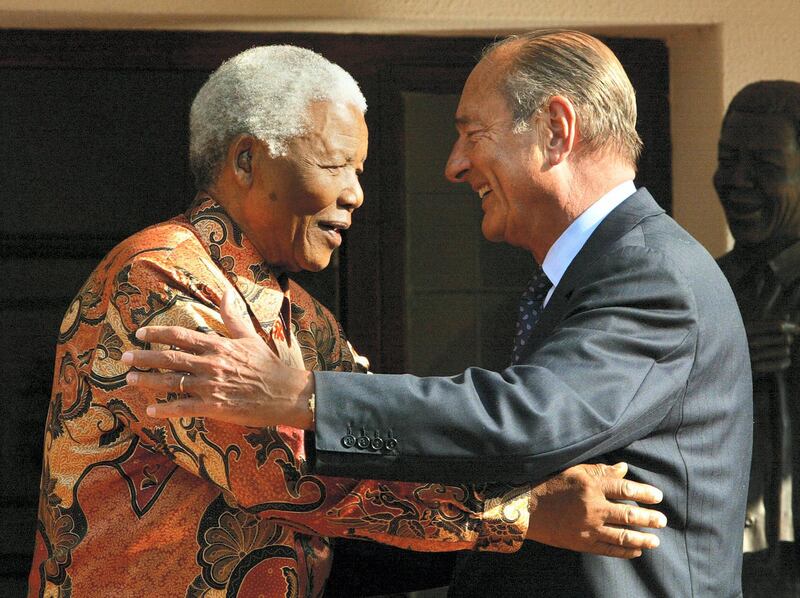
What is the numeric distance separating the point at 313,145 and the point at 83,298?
1.75 ft

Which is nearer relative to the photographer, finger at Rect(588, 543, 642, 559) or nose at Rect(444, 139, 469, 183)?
finger at Rect(588, 543, 642, 559)

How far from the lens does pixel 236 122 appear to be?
2621mm

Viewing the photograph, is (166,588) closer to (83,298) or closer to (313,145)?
(83,298)

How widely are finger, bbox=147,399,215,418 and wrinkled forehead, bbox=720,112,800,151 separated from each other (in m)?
1.99

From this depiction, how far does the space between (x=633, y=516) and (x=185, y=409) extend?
2.54 ft

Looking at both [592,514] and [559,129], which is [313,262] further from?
[592,514]

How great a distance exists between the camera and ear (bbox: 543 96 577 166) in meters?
2.60

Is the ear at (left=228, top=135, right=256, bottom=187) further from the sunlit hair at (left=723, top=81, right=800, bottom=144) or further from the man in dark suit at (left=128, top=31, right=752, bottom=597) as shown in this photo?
the sunlit hair at (left=723, top=81, right=800, bottom=144)

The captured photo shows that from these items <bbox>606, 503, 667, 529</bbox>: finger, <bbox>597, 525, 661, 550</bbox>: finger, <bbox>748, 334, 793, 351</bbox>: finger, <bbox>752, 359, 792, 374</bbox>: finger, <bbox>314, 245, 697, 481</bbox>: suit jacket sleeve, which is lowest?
<bbox>752, 359, 792, 374</bbox>: finger

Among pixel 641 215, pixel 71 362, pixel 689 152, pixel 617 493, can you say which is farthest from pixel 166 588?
pixel 689 152

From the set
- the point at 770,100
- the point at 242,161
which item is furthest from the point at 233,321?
the point at 770,100

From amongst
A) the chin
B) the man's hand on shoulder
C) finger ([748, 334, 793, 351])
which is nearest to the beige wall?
finger ([748, 334, 793, 351])

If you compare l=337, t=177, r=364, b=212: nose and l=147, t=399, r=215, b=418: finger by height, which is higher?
l=337, t=177, r=364, b=212: nose

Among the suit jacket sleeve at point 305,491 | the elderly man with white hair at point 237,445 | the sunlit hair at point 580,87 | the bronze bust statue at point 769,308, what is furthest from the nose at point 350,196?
the bronze bust statue at point 769,308
